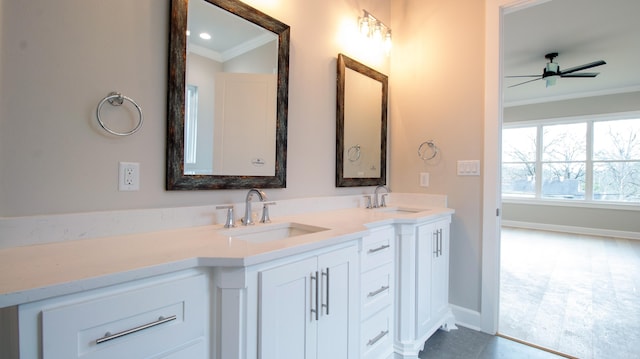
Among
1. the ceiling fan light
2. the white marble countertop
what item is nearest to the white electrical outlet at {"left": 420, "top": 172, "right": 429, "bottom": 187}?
the white marble countertop

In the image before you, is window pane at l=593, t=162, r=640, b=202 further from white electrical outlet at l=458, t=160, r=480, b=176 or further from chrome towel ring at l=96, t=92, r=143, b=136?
chrome towel ring at l=96, t=92, r=143, b=136

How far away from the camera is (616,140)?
220 inches

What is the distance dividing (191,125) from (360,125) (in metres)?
1.40

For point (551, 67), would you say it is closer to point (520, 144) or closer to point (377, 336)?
point (520, 144)

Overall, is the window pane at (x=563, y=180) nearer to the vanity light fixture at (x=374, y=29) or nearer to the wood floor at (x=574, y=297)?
the wood floor at (x=574, y=297)

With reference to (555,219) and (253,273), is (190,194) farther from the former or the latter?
(555,219)

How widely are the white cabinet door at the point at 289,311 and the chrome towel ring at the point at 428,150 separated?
5.74 feet

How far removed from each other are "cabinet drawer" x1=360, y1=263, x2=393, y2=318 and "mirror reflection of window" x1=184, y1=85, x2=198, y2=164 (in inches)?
41.6

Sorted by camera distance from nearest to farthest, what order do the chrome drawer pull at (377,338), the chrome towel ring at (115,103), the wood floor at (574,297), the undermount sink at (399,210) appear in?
1. the chrome towel ring at (115,103)
2. the chrome drawer pull at (377,338)
3. the wood floor at (574,297)
4. the undermount sink at (399,210)

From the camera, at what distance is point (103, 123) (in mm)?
1162

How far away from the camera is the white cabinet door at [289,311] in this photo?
3.36 ft

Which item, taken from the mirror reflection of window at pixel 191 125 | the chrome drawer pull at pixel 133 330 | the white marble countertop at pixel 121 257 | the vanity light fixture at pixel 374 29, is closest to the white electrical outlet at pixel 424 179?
the vanity light fixture at pixel 374 29

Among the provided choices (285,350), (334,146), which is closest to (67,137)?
(285,350)

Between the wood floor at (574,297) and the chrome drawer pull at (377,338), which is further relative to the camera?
the wood floor at (574,297)
